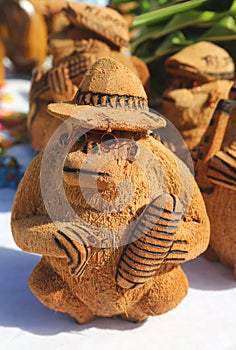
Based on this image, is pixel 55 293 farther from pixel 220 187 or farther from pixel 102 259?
pixel 220 187

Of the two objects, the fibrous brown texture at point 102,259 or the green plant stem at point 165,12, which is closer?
the fibrous brown texture at point 102,259

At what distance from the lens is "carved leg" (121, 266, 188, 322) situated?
1040 millimetres

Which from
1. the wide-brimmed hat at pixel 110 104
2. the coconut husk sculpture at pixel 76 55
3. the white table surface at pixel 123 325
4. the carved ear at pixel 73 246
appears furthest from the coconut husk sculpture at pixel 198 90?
the carved ear at pixel 73 246

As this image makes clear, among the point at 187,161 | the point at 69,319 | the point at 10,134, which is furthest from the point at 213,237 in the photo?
the point at 10,134

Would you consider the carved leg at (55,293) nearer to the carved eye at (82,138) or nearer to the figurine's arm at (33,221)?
the figurine's arm at (33,221)

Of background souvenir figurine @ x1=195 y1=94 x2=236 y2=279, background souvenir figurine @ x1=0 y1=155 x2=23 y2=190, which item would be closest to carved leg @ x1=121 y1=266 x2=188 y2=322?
background souvenir figurine @ x1=195 y1=94 x2=236 y2=279

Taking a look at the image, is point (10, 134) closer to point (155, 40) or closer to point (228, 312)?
point (155, 40)

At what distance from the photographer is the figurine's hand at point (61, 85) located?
1631 millimetres

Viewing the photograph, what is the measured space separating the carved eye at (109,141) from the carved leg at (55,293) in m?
0.34

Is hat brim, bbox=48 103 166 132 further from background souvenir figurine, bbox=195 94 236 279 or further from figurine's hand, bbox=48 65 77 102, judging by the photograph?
figurine's hand, bbox=48 65 77 102

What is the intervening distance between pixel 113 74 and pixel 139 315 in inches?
21.7

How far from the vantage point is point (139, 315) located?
108 cm

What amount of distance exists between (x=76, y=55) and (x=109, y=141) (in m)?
0.86

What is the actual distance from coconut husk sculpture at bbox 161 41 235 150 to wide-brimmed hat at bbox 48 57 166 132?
0.67 m
